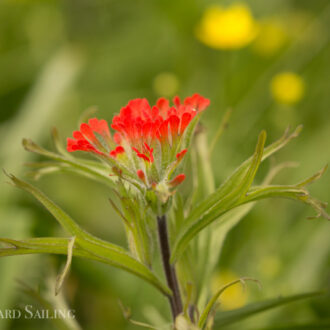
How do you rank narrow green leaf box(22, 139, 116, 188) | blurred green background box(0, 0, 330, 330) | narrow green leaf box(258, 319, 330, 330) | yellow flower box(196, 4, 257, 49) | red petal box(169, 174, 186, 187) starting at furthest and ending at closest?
yellow flower box(196, 4, 257, 49), blurred green background box(0, 0, 330, 330), narrow green leaf box(258, 319, 330, 330), narrow green leaf box(22, 139, 116, 188), red petal box(169, 174, 186, 187)

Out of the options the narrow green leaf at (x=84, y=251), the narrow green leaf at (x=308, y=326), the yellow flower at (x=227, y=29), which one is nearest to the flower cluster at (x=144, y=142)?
the narrow green leaf at (x=84, y=251)

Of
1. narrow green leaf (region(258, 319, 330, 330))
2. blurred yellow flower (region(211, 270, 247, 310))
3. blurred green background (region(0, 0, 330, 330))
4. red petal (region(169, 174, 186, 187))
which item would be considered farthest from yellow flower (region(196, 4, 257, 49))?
red petal (region(169, 174, 186, 187))

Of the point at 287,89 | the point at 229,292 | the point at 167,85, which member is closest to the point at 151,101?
the point at 167,85

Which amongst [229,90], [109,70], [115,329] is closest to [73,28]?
[109,70]

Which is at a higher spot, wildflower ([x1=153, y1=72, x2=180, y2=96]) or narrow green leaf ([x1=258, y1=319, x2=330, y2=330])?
wildflower ([x1=153, y1=72, x2=180, y2=96])

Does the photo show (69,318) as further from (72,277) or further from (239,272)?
(239,272)

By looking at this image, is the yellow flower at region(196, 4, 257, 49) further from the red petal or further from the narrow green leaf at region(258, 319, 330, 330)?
the red petal

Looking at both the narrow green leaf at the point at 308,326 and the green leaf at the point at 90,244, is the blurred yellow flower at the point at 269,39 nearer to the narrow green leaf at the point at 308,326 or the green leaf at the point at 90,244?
the narrow green leaf at the point at 308,326
